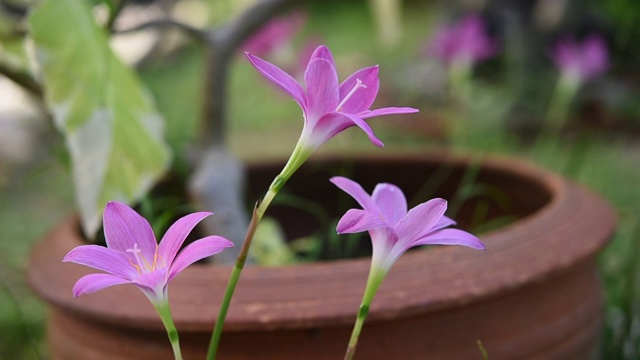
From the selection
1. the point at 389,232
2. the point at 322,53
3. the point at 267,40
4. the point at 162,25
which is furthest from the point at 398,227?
the point at 267,40

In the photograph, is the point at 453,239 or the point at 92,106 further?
the point at 92,106

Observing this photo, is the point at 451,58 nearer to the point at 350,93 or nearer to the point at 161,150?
the point at 161,150

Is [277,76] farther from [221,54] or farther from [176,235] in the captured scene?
[221,54]

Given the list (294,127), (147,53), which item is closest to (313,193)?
(294,127)

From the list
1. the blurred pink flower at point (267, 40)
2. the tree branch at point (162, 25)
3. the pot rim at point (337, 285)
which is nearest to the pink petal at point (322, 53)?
the pot rim at point (337, 285)

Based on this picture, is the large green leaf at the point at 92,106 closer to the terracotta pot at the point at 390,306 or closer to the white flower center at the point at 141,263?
the terracotta pot at the point at 390,306

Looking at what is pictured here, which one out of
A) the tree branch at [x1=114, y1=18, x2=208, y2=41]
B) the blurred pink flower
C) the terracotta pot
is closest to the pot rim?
the terracotta pot

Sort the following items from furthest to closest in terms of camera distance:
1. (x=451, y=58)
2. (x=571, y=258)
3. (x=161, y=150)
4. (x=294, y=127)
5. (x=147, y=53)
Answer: (x=147, y=53) < (x=294, y=127) < (x=451, y=58) < (x=161, y=150) < (x=571, y=258)

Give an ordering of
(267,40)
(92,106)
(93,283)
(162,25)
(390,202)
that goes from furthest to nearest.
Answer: (267,40) < (162,25) < (92,106) < (390,202) < (93,283)
